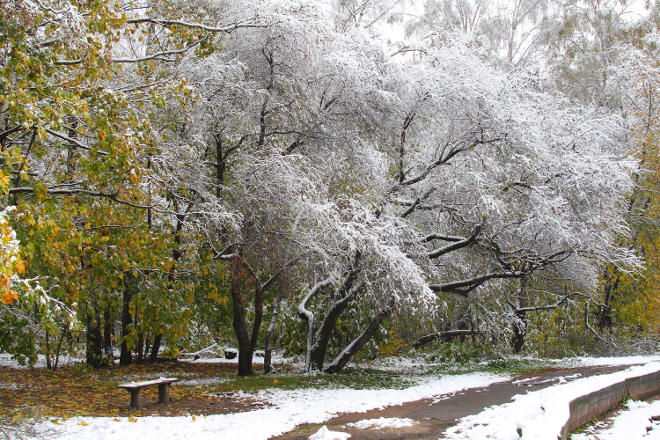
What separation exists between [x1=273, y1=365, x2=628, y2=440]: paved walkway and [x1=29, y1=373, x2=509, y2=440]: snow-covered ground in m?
0.30

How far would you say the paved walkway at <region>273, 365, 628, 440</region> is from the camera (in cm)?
623

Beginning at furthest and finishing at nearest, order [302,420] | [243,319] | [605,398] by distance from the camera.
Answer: [243,319] < [605,398] < [302,420]

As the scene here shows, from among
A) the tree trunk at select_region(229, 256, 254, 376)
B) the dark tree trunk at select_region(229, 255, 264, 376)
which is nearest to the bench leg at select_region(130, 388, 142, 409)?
the dark tree trunk at select_region(229, 255, 264, 376)

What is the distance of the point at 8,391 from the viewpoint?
9.48m

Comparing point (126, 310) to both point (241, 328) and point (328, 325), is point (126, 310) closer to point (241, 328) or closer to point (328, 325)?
point (241, 328)

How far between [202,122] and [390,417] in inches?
245

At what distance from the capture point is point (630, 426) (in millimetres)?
8031

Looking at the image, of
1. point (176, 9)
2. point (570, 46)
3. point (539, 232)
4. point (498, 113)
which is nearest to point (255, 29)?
point (176, 9)

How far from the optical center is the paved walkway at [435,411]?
623cm

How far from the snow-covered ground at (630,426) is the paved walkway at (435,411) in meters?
1.44

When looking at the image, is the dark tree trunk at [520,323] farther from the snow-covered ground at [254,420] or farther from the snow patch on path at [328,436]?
the snow patch on path at [328,436]

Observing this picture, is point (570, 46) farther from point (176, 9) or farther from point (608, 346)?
point (176, 9)

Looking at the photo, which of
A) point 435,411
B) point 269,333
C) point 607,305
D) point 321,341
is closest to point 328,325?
point 321,341

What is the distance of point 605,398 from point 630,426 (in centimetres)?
64
